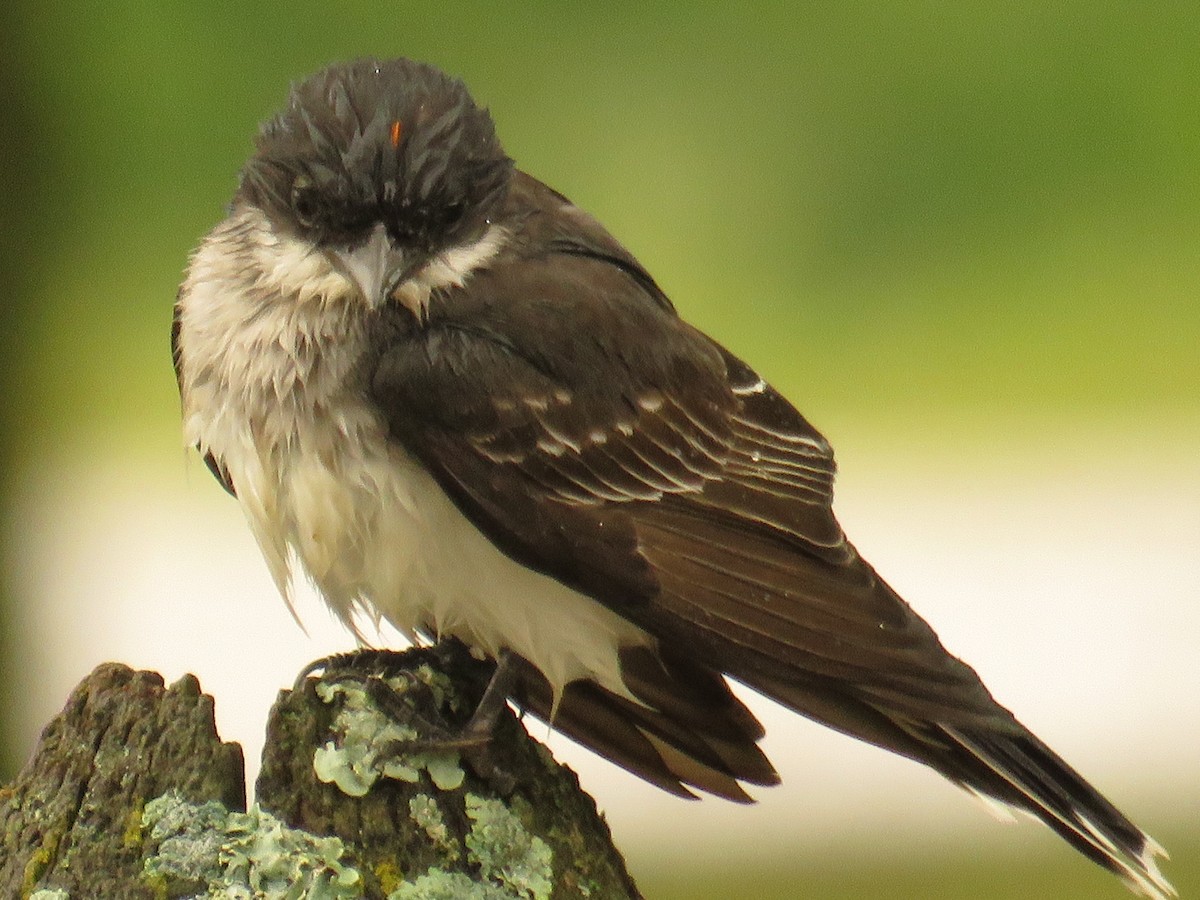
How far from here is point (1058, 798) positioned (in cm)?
347

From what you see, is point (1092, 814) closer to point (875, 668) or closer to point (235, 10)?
point (875, 668)

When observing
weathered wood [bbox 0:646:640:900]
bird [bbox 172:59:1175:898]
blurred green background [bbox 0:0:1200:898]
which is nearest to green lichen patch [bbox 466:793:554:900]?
weathered wood [bbox 0:646:640:900]

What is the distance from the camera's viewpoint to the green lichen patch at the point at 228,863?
276 cm

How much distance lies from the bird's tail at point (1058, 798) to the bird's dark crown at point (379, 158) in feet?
4.39

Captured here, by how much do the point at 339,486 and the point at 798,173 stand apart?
11.8 ft

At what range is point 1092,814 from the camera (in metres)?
3.51

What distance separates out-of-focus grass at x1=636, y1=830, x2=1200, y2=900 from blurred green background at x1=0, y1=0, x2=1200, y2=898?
0.01m

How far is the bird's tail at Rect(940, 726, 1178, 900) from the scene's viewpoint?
3461mm

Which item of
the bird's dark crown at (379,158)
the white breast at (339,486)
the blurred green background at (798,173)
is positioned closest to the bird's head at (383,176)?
the bird's dark crown at (379,158)

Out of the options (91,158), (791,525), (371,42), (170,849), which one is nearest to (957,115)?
(371,42)

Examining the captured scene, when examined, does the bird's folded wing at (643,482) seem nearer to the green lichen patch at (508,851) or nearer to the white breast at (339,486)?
the white breast at (339,486)

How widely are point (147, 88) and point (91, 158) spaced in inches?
12.1

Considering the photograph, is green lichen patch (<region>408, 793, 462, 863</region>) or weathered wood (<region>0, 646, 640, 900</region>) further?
green lichen patch (<region>408, 793, 462, 863</region>)

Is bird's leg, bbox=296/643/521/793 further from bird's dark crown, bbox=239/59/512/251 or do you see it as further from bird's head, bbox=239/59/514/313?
bird's dark crown, bbox=239/59/512/251
